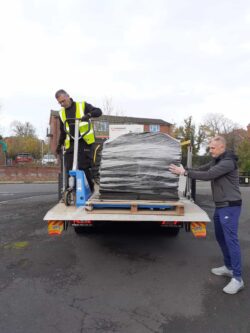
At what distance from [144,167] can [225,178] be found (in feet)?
3.25

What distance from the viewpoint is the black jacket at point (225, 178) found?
3445 mm

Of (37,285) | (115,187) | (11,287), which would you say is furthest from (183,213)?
(11,287)

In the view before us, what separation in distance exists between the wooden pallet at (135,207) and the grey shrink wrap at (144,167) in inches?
5.7

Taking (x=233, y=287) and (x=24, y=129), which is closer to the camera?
(x=233, y=287)

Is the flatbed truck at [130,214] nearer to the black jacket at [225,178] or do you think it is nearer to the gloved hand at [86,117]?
the black jacket at [225,178]

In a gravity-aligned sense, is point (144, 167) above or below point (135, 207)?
above

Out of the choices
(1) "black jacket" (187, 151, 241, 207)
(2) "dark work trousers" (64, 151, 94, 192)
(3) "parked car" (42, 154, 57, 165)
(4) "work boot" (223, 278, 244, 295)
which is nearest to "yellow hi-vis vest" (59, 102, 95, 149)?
(2) "dark work trousers" (64, 151, 94, 192)

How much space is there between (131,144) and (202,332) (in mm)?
2231

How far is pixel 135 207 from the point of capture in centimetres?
358

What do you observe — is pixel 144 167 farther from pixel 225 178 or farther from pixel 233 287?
pixel 233 287

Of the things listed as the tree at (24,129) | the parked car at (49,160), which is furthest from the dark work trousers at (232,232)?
the tree at (24,129)

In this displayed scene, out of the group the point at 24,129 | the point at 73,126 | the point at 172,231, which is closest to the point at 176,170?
the point at 73,126

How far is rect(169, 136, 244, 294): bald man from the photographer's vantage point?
3.43 m

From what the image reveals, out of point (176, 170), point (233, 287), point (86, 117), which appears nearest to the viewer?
point (233, 287)
